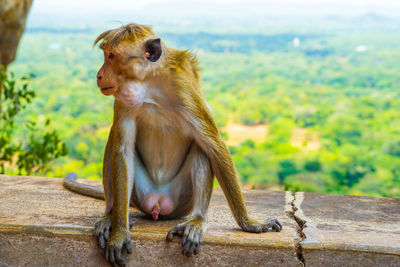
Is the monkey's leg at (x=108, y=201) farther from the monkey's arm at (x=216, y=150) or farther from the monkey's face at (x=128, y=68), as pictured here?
the monkey's arm at (x=216, y=150)

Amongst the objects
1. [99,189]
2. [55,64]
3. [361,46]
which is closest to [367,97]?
[361,46]

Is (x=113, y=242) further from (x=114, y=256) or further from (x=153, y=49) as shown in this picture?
(x=153, y=49)

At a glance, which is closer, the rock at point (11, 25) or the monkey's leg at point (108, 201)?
the monkey's leg at point (108, 201)

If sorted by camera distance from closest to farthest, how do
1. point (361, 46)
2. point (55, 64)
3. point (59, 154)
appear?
point (59, 154) → point (55, 64) → point (361, 46)

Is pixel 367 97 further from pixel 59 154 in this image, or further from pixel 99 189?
pixel 99 189

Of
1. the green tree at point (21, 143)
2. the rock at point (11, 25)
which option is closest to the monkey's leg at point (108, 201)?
the green tree at point (21, 143)

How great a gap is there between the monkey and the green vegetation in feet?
14.0

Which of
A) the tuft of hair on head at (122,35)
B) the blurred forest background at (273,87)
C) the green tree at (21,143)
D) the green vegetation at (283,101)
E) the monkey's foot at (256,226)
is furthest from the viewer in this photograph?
the blurred forest background at (273,87)

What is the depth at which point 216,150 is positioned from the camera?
2.42 meters

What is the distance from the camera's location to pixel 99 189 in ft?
10.7

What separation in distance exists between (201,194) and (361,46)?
1243cm

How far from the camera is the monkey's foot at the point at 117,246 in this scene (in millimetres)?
2334

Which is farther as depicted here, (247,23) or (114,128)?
(247,23)

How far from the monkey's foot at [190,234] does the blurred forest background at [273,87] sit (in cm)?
436
